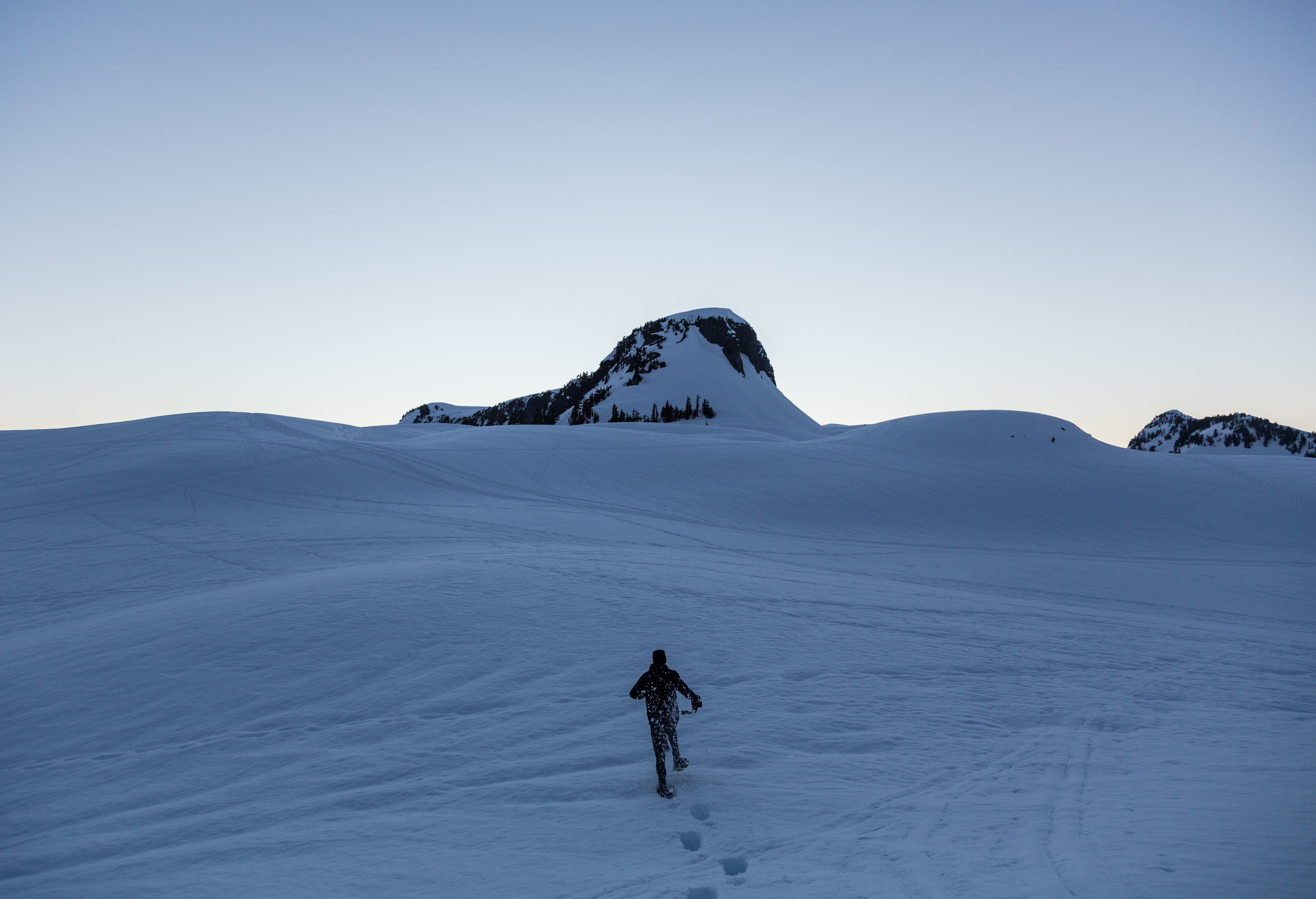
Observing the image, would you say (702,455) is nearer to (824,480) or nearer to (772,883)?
(824,480)

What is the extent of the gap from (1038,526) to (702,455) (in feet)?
52.4

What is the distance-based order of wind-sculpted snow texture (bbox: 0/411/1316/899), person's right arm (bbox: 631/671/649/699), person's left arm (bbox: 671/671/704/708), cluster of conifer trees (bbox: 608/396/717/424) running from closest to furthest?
wind-sculpted snow texture (bbox: 0/411/1316/899)
person's right arm (bbox: 631/671/649/699)
person's left arm (bbox: 671/671/704/708)
cluster of conifer trees (bbox: 608/396/717/424)

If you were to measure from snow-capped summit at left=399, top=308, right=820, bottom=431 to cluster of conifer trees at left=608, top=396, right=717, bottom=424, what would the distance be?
14cm

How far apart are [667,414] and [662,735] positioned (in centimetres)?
8366

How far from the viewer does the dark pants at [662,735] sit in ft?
23.2

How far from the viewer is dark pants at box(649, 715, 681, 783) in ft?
23.2

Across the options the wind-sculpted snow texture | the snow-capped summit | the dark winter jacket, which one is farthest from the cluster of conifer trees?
the dark winter jacket

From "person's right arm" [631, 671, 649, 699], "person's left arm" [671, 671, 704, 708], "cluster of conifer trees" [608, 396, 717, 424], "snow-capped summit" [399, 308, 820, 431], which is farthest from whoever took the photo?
"snow-capped summit" [399, 308, 820, 431]

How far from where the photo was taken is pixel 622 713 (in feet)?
30.1

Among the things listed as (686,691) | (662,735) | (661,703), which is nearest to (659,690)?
(661,703)

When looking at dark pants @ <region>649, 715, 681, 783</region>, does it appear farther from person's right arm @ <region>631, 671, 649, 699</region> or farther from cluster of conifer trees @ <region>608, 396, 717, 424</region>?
cluster of conifer trees @ <region>608, 396, 717, 424</region>

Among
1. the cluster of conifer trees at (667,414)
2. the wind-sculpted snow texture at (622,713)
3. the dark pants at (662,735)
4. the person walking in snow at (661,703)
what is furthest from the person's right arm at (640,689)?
the cluster of conifer trees at (667,414)

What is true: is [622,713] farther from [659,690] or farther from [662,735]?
[659,690]

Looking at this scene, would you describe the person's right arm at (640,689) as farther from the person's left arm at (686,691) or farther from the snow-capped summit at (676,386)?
the snow-capped summit at (676,386)
